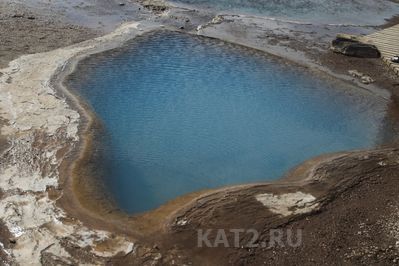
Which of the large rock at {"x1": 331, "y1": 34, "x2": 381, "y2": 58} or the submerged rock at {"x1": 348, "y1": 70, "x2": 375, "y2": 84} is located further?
the large rock at {"x1": 331, "y1": 34, "x2": 381, "y2": 58}

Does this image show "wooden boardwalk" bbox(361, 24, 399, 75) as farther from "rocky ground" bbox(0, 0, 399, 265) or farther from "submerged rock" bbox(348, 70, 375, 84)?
"rocky ground" bbox(0, 0, 399, 265)

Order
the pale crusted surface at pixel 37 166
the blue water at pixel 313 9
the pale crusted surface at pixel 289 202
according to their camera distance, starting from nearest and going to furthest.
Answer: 1. the pale crusted surface at pixel 37 166
2. the pale crusted surface at pixel 289 202
3. the blue water at pixel 313 9

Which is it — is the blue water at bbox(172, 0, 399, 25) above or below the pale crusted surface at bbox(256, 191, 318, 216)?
above

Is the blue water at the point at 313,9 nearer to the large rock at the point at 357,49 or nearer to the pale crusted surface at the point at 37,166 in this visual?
the large rock at the point at 357,49

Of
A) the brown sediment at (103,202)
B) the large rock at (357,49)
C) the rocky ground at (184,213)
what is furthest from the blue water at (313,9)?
the brown sediment at (103,202)

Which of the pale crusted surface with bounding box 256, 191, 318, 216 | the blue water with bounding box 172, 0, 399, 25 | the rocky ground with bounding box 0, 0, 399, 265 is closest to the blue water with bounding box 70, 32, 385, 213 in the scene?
the rocky ground with bounding box 0, 0, 399, 265

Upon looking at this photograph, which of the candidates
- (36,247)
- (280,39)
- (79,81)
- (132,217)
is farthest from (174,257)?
(280,39)
